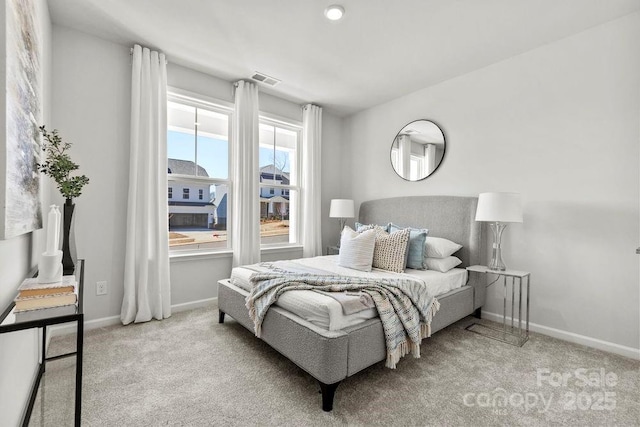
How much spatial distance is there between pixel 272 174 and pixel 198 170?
101 cm

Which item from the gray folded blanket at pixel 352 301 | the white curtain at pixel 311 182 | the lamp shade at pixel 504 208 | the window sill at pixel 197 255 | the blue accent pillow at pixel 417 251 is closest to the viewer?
the gray folded blanket at pixel 352 301

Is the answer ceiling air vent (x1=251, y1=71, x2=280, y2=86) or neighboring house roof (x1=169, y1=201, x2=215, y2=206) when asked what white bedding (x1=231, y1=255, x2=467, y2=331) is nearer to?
neighboring house roof (x1=169, y1=201, x2=215, y2=206)

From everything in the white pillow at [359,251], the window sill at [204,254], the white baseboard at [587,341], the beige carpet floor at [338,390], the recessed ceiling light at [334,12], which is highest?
the recessed ceiling light at [334,12]

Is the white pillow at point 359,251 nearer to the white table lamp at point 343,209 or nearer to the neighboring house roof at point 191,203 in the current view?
the white table lamp at point 343,209

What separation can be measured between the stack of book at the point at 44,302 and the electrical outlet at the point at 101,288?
176 cm

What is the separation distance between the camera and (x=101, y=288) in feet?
9.14

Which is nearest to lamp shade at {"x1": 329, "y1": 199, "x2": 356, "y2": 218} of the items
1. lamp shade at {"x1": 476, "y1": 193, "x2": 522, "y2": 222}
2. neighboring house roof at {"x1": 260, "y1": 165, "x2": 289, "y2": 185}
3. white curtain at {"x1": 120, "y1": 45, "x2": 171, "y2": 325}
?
neighboring house roof at {"x1": 260, "y1": 165, "x2": 289, "y2": 185}

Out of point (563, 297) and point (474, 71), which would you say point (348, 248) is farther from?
point (474, 71)

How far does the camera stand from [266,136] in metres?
4.15

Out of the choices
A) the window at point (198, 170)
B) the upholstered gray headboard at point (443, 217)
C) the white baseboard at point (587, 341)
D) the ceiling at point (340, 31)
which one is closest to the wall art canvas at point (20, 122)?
the ceiling at point (340, 31)

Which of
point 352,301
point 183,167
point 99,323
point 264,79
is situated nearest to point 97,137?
point 183,167

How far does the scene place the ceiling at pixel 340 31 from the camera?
228cm

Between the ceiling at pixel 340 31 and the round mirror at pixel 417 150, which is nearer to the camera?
the ceiling at pixel 340 31

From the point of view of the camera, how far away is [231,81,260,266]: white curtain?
3.56 metres
